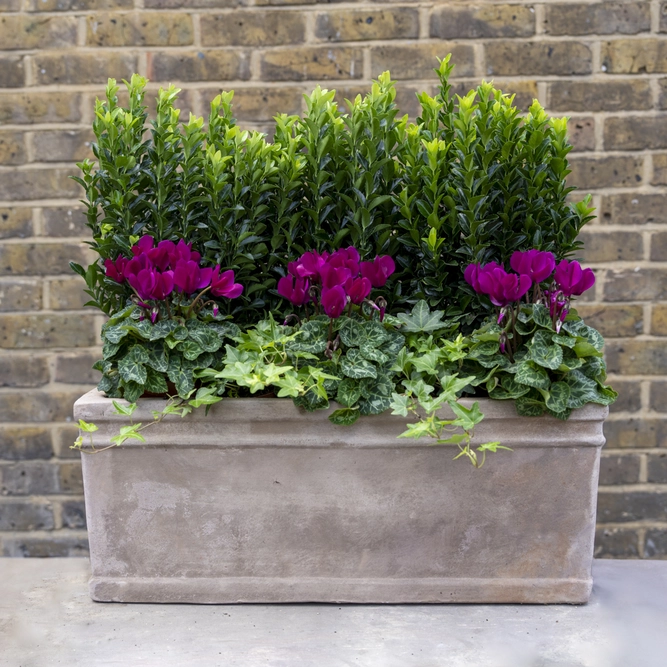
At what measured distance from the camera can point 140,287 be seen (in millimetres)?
1132

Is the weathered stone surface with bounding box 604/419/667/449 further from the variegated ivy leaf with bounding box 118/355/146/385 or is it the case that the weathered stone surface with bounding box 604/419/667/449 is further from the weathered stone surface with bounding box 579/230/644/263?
the variegated ivy leaf with bounding box 118/355/146/385

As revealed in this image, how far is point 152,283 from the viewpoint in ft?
3.67

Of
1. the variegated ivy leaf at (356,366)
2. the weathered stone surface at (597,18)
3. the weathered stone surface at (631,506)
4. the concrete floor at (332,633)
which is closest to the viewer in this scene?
the concrete floor at (332,633)

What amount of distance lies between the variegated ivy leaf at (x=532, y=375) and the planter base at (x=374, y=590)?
0.37m

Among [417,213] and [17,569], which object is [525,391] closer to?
[417,213]

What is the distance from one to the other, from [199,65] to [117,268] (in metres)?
0.83

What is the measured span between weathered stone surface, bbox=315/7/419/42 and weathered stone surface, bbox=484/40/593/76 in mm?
224

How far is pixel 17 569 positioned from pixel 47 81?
1.28 metres

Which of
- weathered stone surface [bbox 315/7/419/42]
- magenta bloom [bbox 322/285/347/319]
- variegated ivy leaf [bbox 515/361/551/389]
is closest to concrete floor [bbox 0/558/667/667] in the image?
variegated ivy leaf [bbox 515/361/551/389]

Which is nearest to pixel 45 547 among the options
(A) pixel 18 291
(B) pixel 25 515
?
(B) pixel 25 515

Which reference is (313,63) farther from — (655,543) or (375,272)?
(655,543)

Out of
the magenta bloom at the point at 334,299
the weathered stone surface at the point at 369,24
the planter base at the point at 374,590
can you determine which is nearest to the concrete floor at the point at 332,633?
the planter base at the point at 374,590

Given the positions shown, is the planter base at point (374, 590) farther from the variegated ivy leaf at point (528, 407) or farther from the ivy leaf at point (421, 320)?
the ivy leaf at point (421, 320)

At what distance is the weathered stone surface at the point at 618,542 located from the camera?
183cm
